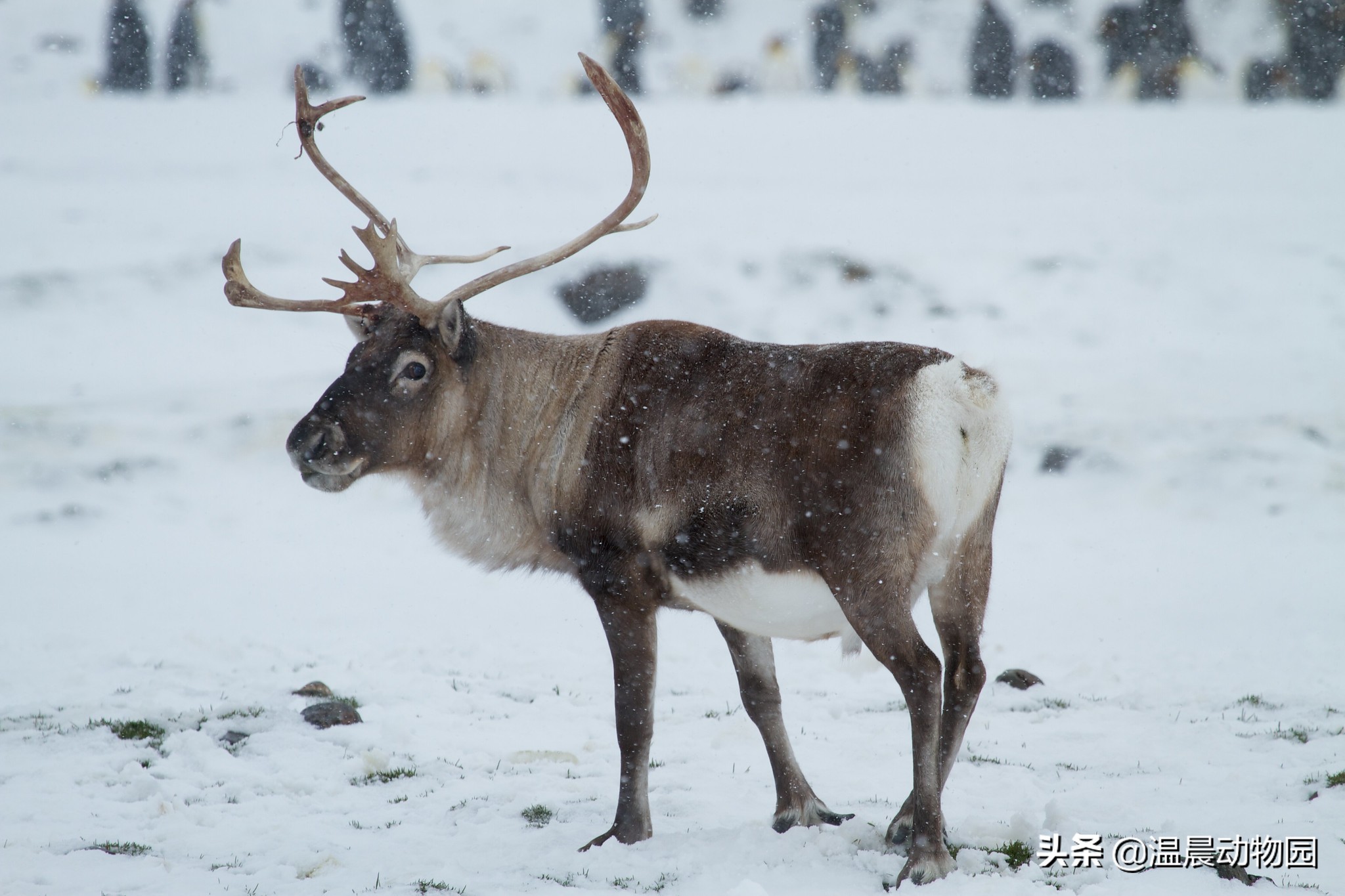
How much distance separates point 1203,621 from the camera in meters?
7.73

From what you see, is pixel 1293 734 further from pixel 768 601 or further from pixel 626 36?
pixel 626 36

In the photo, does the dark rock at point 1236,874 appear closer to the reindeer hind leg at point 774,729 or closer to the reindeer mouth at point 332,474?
the reindeer hind leg at point 774,729

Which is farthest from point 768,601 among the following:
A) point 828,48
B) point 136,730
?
point 828,48

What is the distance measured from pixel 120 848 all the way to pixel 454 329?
6.89 feet

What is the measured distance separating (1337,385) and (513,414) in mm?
11152

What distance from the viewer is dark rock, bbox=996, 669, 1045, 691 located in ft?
20.0

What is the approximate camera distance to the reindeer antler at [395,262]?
429cm

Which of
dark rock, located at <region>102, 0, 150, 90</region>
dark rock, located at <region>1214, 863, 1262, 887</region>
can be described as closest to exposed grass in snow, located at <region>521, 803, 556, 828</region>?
dark rock, located at <region>1214, 863, 1262, 887</region>

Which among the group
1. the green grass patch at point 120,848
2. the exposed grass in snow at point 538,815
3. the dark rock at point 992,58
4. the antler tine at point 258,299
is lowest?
the exposed grass in snow at point 538,815

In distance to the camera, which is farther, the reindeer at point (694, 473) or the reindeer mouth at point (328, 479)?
the reindeer mouth at point (328, 479)

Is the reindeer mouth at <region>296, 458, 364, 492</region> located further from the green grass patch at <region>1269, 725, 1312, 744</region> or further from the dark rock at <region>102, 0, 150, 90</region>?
the dark rock at <region>102, 0, 150, 90</region>

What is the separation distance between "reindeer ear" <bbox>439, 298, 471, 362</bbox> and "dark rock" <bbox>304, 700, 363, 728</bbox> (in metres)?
2.04

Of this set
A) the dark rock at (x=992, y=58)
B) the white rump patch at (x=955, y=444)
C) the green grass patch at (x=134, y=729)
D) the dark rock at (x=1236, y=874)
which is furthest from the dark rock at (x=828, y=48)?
the dark rock at (x=1236, y=874)

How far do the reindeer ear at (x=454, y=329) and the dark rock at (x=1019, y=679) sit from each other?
3545 millimetres
